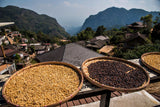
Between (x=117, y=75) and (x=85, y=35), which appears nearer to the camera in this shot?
(x=117, y=75)

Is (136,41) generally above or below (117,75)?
below

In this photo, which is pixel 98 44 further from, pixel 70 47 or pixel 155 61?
pixel 155 61

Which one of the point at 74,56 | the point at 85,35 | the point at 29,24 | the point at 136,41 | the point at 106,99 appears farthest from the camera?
the point at 29,24

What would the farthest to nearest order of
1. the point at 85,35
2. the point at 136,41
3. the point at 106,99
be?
the point at 85,35 → the point at 136,41 → the point at 106,99

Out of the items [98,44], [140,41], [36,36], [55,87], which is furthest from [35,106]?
[36,36]

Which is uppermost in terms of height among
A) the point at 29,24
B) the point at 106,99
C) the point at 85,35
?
the point at 29,24

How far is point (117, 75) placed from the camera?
1.37m

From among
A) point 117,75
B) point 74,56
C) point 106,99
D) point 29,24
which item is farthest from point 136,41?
point 29,24

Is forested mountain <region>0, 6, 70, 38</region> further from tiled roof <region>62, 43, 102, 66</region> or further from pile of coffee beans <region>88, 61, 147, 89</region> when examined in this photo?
pile of coffee beans <region>88, 61, 147, 89</region>

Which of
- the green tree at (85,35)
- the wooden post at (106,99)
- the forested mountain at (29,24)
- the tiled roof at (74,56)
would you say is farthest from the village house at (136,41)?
the forested mountain at (29,24)

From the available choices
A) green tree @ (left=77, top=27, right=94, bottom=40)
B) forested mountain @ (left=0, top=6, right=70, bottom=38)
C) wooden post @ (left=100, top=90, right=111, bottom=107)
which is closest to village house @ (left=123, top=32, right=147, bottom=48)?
wooden post @ (left=100, top=90, right=111, bottom=107)

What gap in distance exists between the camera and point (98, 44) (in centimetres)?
2164

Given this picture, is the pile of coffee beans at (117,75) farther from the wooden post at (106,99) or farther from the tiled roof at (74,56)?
the tiled roof at (74,56)

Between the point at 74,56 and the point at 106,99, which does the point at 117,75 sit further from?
the point at 74,56
